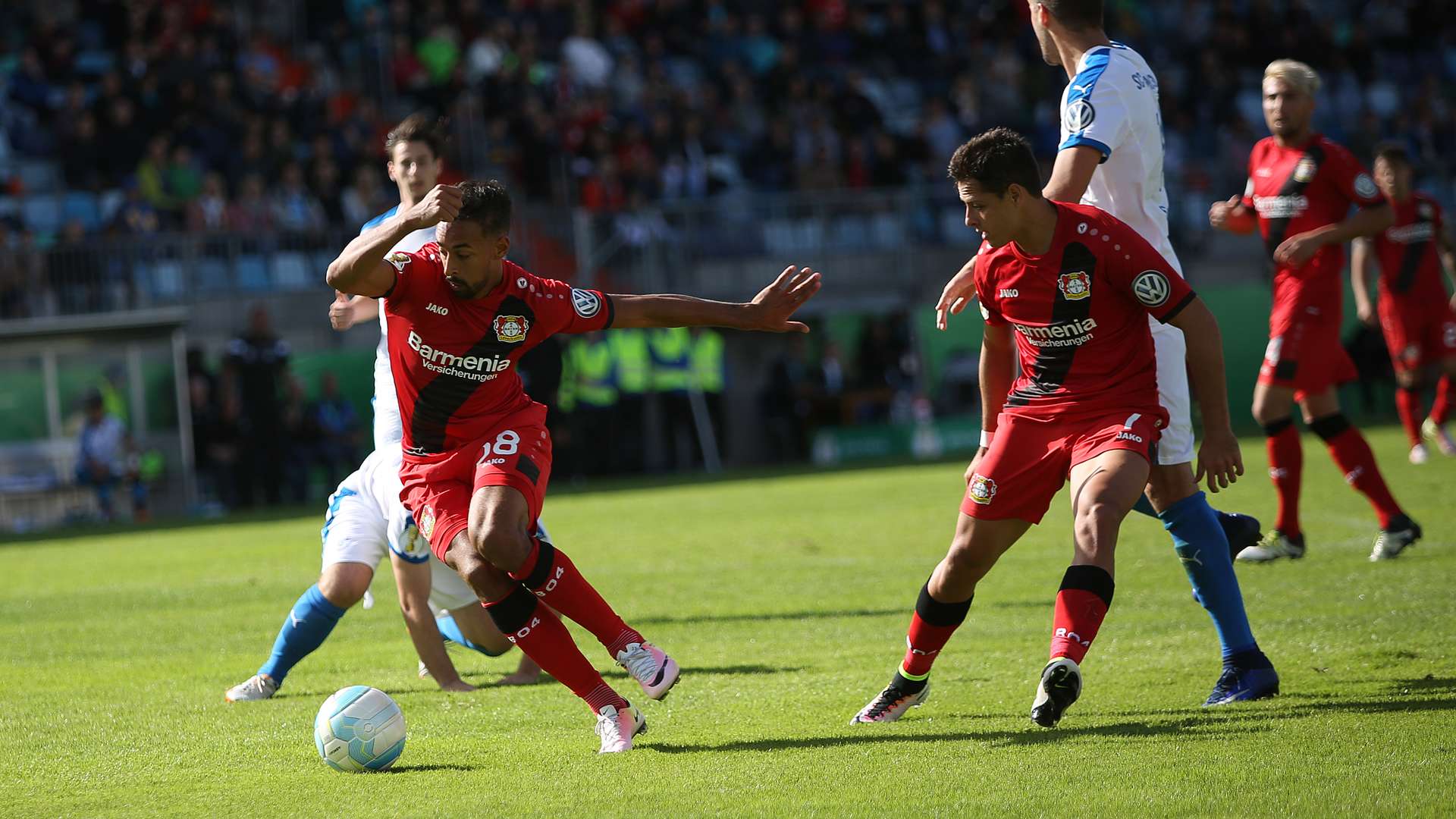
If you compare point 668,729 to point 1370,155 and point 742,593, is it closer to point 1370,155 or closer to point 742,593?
point 742,593

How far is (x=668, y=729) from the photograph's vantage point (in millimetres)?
5520

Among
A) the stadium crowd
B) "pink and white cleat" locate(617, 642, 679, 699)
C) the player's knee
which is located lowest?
"pink and white cleat" locate(617, 642, 679, 699)

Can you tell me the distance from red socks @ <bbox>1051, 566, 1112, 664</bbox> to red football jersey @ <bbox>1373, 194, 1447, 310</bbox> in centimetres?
932

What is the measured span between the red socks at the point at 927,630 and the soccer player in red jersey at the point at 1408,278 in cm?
889

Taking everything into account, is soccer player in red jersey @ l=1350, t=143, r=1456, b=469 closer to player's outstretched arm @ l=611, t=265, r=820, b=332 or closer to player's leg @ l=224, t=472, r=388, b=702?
player's outstretched arm @ l=611, t=265, r=820, b=332

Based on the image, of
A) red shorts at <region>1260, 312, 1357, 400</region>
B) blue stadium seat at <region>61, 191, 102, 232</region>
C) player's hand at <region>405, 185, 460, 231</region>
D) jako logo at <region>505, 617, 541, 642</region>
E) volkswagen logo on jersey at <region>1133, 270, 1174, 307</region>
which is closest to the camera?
player's hand at <region>405, 185, 460, 231</region>

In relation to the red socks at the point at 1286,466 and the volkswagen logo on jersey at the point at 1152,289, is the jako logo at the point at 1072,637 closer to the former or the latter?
the volkswagen logo on jersey at the point at 1152,289

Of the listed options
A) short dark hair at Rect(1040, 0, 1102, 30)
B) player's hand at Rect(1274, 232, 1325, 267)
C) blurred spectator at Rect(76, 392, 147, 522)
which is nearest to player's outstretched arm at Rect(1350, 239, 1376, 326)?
player's hand at Rect(1274, 232, 1325, 267)

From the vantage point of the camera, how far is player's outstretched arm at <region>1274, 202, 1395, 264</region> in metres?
7.54

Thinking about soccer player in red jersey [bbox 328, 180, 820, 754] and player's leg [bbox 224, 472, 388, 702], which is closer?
soccer player in red jersey [bbox 328, 180, 820, 754]

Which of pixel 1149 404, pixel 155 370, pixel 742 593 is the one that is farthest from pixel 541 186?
pixel 1149 404

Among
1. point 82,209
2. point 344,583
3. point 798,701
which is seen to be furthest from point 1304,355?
point 82,209

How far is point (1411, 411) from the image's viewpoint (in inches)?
576

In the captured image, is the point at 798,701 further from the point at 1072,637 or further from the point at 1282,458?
the point at 1282,458
